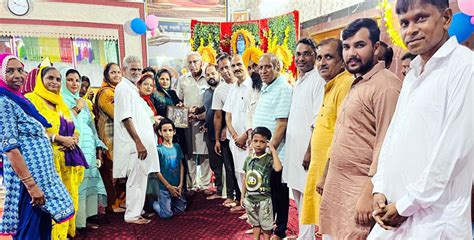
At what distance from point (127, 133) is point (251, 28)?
11.6 feet

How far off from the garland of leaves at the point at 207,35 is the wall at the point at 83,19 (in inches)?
51.7

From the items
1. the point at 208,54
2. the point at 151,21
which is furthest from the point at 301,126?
the point at 151,21

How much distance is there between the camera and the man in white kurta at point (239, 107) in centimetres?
336

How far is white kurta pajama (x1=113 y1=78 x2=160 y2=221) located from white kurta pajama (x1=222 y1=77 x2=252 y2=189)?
768 mm

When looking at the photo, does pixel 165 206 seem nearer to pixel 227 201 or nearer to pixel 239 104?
pixel 227 201

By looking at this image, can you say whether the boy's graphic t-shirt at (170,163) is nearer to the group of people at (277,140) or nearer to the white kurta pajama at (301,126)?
the group of people at (277,140)

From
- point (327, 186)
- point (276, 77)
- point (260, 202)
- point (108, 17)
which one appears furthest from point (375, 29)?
point (108, 17)

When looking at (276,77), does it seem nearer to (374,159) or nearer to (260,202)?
(260,202)

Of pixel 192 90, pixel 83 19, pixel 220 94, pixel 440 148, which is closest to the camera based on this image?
pixel 440 148

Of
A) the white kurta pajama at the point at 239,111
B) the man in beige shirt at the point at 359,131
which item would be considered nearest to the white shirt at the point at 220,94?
the white kurta pajama at the point at 239,111

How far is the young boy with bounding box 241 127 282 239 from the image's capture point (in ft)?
8.31

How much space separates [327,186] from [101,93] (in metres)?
2.43

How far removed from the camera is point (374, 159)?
146 centimetres

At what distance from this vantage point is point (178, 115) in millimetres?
3879
